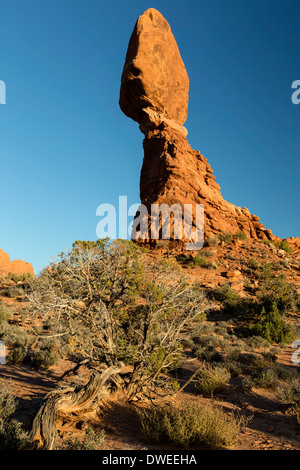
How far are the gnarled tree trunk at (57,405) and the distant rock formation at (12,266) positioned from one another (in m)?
24.9

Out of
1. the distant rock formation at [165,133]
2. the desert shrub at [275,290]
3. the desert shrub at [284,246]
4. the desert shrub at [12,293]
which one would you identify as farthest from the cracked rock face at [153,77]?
the desert shrub at [12,293]

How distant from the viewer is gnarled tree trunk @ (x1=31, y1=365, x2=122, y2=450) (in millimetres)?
4016

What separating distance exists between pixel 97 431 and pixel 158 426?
3.47ft

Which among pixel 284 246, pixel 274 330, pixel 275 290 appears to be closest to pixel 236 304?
pixel 275 290

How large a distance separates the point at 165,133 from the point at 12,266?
67.2ft

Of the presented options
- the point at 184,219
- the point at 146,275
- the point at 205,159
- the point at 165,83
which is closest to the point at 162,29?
the point at 165,83

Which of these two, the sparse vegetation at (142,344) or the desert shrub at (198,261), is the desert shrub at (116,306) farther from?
the desert shrub at (198,261)

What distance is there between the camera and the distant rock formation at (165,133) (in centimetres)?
2657

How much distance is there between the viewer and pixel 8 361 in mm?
9211

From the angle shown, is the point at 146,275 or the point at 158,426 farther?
the point at 146,275

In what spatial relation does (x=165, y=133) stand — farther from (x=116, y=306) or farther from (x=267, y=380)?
(x=267, y=380)

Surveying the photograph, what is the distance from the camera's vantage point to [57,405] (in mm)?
4660

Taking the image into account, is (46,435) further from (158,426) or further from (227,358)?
(227,358)

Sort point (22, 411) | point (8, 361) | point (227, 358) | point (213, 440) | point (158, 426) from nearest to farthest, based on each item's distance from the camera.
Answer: point (213, 440) → point (158, 426) → point (22, 411) → point (8, 361) → point (227, 358)
